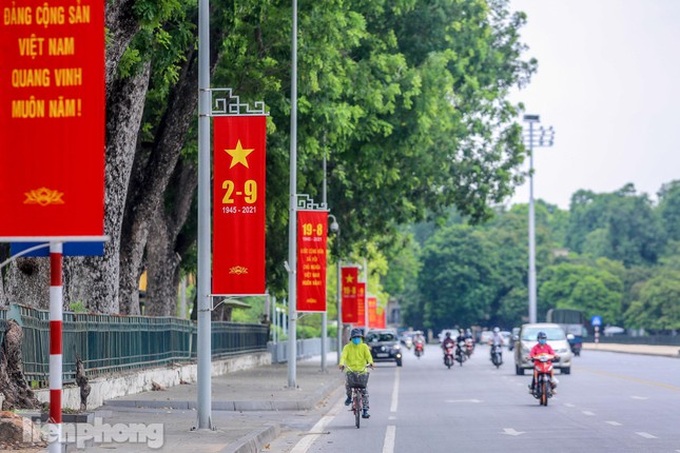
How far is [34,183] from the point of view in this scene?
1068cm

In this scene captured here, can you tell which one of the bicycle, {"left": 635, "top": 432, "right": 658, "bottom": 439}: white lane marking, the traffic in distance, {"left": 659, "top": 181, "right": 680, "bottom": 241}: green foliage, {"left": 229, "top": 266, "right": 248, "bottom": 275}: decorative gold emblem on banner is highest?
{"left": 659, "top": 181, "right": 680, "bottom": 241}: green foliage

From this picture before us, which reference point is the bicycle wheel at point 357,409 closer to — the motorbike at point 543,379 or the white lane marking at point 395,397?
the white lane marking at point 395,397

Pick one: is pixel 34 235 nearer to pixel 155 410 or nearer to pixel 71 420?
pixel 71 420

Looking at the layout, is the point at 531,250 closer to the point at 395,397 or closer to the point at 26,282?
the point at 395,397

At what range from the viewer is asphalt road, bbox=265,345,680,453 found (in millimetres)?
20766

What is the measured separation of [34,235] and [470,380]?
3769cm

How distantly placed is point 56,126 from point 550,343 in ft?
138

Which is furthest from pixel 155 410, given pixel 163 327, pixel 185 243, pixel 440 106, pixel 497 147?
pixel 497 147

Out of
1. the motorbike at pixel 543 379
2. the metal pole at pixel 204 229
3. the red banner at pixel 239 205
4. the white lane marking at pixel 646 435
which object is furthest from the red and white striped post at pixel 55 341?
the motorbike at pixel 543 379

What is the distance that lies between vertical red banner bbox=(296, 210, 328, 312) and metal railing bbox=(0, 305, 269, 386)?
11.8 ft

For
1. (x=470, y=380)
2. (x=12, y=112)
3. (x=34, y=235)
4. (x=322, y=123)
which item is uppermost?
(x=322, y=123)

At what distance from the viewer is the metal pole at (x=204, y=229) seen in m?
21.2

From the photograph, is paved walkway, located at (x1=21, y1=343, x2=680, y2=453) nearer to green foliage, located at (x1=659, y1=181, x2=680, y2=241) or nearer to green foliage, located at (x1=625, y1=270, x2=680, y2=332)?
green foliage, located at (x1=625, y1=270, x2=680, y2=332)

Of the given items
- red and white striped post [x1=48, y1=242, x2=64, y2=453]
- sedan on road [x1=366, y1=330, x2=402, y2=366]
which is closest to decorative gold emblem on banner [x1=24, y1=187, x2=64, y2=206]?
red and white striped post [x1=48, y1=242, x2=64, y2=453]
